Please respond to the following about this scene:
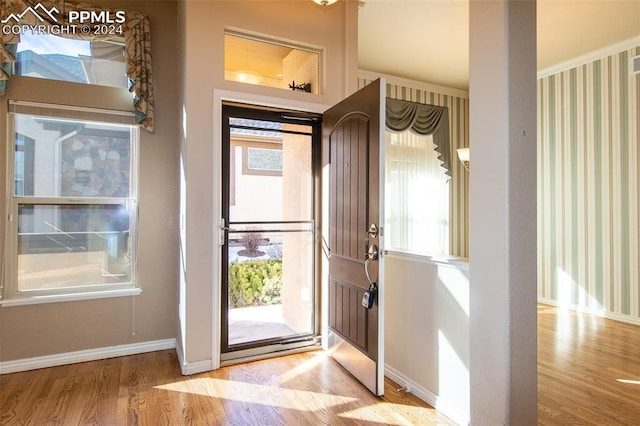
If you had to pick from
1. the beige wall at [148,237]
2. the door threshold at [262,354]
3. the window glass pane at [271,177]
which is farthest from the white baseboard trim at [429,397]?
the beige wall at [148,237]

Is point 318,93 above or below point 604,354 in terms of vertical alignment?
above

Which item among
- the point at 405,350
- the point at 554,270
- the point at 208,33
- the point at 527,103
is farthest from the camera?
the point at 554,270

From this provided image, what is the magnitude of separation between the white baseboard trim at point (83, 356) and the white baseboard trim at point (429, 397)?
1.96 metres

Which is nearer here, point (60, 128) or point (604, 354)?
point (60, 128)

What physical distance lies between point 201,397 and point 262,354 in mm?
715

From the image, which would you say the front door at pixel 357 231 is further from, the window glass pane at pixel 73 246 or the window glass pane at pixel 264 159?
the window glass pane at pixel 73 246

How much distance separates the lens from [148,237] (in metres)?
3.12

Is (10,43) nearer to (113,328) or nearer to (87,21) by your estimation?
(87,21)

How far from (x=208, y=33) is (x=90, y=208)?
5.67 ft

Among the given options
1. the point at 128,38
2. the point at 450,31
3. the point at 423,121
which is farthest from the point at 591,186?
the point at 128,38

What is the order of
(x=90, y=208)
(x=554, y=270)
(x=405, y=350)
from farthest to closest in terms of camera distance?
(x=554, y=270) → (x=90, y=208) → (x=405, y=350)

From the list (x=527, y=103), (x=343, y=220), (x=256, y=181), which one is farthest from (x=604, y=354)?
(x=256, y=181)

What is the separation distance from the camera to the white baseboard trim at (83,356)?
2.65 m

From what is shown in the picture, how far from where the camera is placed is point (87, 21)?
279 centimetres
